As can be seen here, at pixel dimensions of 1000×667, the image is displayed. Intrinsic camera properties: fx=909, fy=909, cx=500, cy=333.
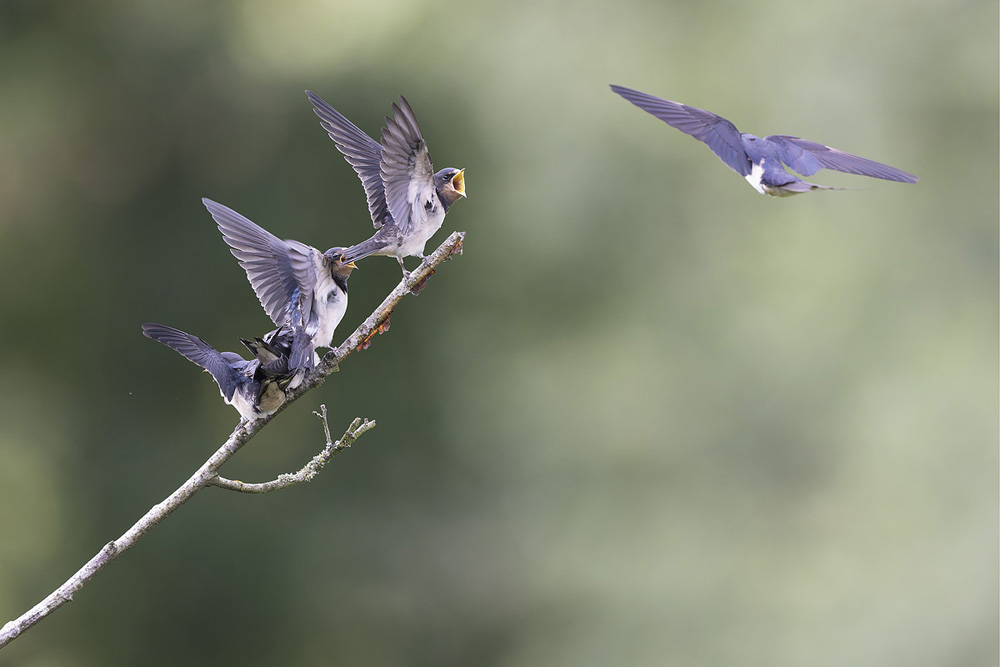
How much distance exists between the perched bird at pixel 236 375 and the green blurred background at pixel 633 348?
375cm

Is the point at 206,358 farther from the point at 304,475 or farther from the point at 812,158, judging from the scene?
the point at 812,158

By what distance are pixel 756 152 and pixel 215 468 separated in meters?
1.51

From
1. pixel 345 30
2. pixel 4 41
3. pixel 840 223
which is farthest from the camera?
pixel 840 223

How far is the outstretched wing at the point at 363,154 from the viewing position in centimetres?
233

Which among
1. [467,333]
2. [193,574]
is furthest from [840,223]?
[193,574]

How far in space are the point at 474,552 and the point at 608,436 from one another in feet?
4.29

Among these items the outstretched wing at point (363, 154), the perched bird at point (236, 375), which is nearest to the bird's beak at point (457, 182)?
the outstretched wing at point (363, 154)

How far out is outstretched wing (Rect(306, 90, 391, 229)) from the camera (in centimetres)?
233

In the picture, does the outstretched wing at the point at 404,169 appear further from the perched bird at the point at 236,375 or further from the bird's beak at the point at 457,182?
the perched bird at the point at 236,375

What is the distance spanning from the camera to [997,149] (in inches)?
269

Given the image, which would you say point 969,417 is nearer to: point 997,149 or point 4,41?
point 997,149

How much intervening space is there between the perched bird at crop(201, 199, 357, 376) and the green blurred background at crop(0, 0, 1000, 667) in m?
4.02

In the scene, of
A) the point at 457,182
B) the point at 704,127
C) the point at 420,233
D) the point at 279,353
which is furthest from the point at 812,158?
the point at 279,353

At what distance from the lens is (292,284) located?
2111 millimetres
